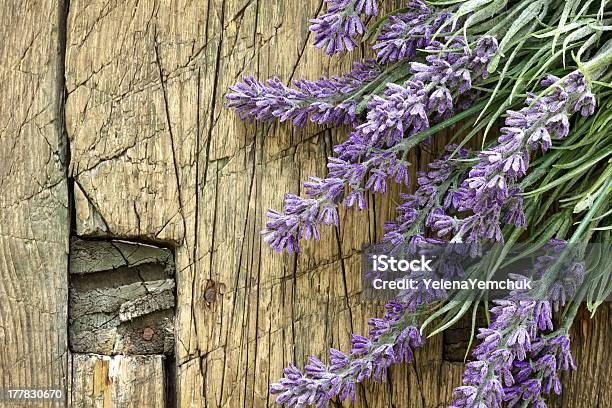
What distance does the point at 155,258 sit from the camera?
5.88ft

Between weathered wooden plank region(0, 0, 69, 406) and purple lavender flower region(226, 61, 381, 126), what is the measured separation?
0.40 meters

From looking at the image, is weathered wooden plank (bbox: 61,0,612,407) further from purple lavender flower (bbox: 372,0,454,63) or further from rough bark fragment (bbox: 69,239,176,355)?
purple lavender flower (bbox: 372,0,454,63)

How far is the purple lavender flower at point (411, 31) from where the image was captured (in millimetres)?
1560

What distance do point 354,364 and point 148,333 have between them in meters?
0.45

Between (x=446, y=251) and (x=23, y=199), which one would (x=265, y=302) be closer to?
(x=446, y=251)

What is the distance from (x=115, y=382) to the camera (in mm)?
1767

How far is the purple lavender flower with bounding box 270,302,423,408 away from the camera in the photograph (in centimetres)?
159

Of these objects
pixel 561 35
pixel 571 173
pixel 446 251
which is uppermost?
pixel 561 35

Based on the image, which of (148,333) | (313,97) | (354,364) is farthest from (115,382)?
(313,97)

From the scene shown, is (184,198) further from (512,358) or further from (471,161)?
(512,358)

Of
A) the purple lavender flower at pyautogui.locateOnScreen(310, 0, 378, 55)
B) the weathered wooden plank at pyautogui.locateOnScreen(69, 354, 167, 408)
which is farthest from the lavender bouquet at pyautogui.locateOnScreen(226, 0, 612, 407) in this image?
the weathered wooden plank at pyautogui.locateOnScreen(69, 354, 167, 408)

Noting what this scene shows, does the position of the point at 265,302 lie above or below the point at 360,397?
above

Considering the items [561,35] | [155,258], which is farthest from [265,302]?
[561,35]

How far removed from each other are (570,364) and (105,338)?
→ 0.93m
